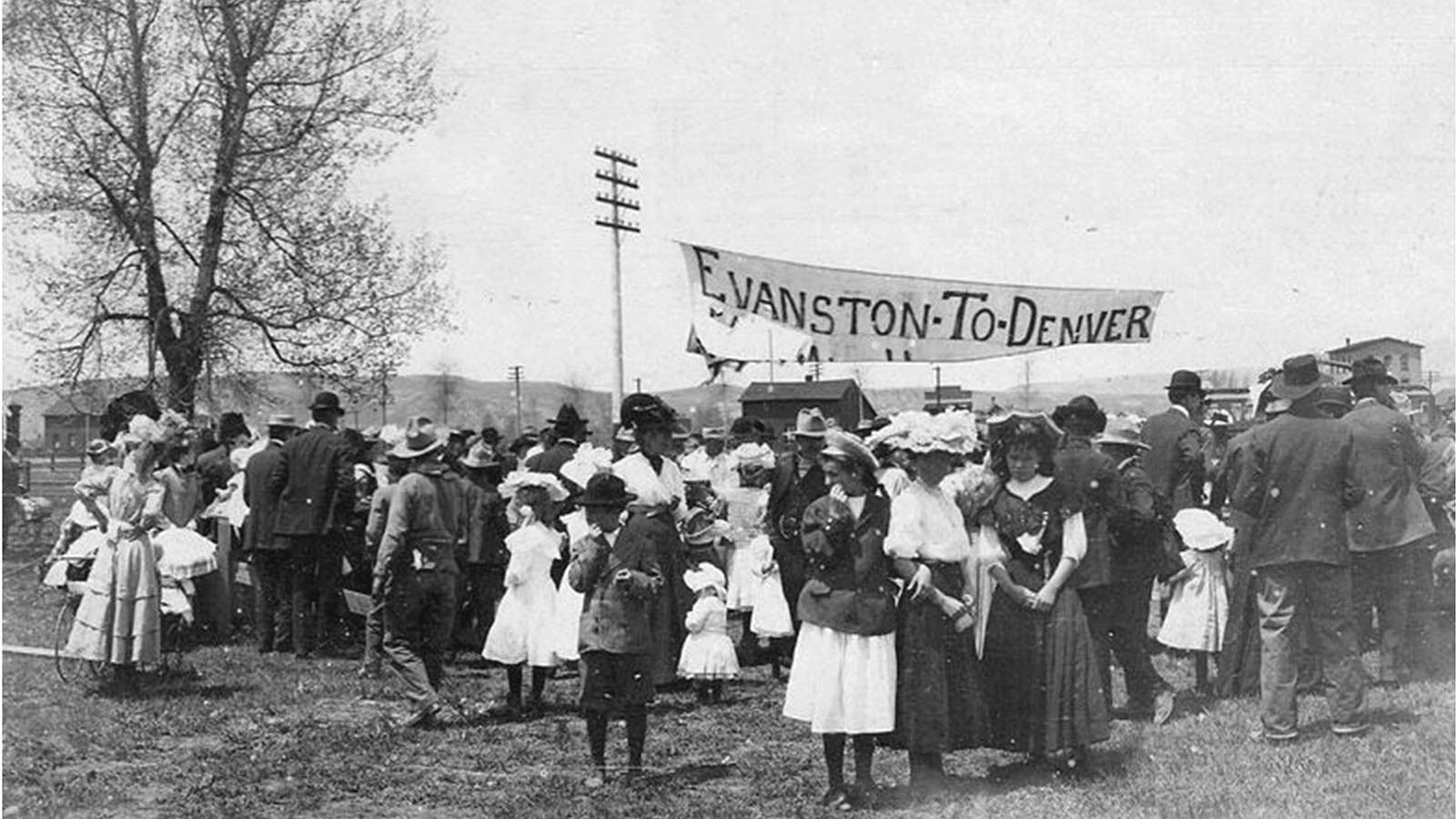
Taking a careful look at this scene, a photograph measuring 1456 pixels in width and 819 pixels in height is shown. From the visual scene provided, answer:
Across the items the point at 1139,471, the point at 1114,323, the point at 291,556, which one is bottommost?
the point at 291,556

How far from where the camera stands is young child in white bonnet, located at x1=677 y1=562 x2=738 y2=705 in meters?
9.05

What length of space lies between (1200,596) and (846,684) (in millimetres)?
3673

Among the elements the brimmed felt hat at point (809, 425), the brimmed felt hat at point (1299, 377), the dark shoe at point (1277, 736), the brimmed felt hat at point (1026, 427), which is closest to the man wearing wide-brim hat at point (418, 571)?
the brimmed felt hat at point (809, 425)

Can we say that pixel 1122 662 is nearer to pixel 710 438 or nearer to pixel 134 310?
pixel 710 438

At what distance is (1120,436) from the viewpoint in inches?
339

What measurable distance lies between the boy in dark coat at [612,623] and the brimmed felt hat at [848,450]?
50.6 inches

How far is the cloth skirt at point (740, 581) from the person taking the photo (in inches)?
439

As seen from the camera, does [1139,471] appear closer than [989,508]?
No

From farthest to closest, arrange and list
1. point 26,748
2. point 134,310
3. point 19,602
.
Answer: point 134,310 → point 19,602 → point 26,748

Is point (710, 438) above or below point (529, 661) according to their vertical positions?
above

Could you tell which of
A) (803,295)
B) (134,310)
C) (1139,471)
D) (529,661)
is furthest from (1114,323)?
(134,310)

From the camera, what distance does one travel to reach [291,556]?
36.8ft

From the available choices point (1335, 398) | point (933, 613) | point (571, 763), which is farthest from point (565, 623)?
point (1335, 398)

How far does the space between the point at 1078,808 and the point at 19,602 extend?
12496 mm
